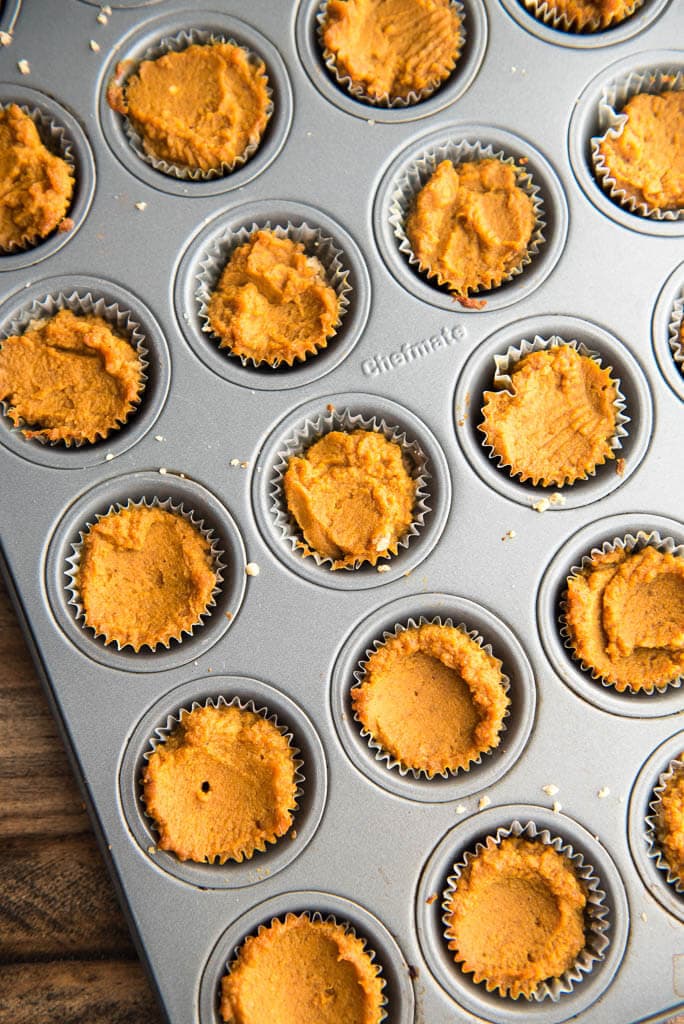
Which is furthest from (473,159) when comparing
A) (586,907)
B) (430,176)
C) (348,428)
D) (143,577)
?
(586,907)

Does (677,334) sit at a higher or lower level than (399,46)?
lower

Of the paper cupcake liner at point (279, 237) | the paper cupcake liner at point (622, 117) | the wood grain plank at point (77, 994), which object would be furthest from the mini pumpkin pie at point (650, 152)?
the wood grain plank at point (77, 994)

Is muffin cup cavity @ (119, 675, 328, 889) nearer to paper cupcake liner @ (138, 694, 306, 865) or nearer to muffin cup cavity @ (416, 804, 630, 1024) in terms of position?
paper cupcake liner @ (138, 694, 306, 865)

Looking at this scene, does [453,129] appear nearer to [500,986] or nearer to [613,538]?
[613,538]

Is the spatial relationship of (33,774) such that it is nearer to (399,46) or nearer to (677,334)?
(677,334)

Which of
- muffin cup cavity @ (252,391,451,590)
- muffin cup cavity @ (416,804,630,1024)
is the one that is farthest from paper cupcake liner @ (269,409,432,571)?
muffin cup cavity @ (416,804,630,1024)

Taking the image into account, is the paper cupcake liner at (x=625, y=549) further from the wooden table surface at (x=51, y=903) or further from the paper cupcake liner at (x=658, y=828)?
the wooden table surface at (x=51, y=903)
